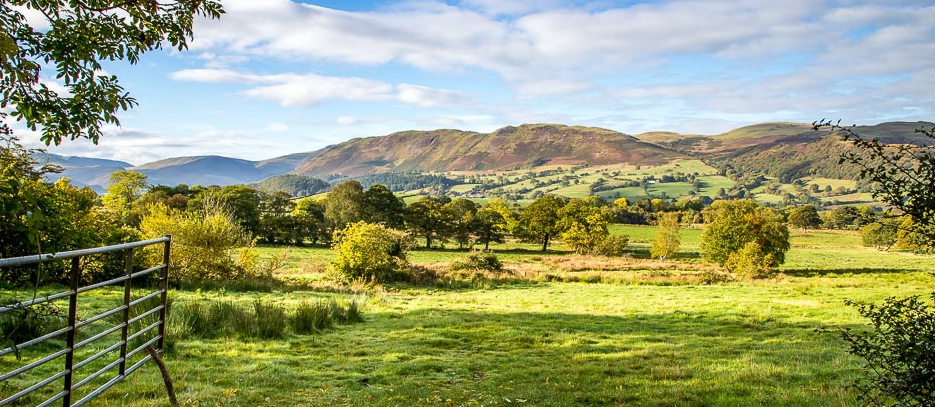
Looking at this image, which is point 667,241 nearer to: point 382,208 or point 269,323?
point 382,208

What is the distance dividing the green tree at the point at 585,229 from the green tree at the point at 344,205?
2998 centimetres

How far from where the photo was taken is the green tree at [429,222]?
242 ft

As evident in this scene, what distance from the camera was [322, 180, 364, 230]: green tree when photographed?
7212cm

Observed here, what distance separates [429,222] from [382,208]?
26.2 feet

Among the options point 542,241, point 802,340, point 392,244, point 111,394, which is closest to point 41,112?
point 111,394

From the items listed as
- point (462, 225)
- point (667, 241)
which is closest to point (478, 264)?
point (667, 241)

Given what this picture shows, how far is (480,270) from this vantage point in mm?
38781

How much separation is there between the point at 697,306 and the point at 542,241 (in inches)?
2339

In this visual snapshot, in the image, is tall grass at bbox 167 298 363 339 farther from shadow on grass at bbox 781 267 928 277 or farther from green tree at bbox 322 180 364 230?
green tree at bbox 322 180 364 230

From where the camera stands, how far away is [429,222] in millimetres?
74125

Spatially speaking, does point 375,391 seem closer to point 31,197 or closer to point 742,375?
point 31,197

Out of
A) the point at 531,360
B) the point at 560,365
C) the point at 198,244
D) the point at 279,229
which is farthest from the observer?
the point at 279,229

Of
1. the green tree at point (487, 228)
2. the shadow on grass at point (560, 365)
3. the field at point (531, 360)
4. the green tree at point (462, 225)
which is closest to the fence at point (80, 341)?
the field at point (531, 360)

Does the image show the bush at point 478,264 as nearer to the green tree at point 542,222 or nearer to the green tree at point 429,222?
the green tree at point 429,222
